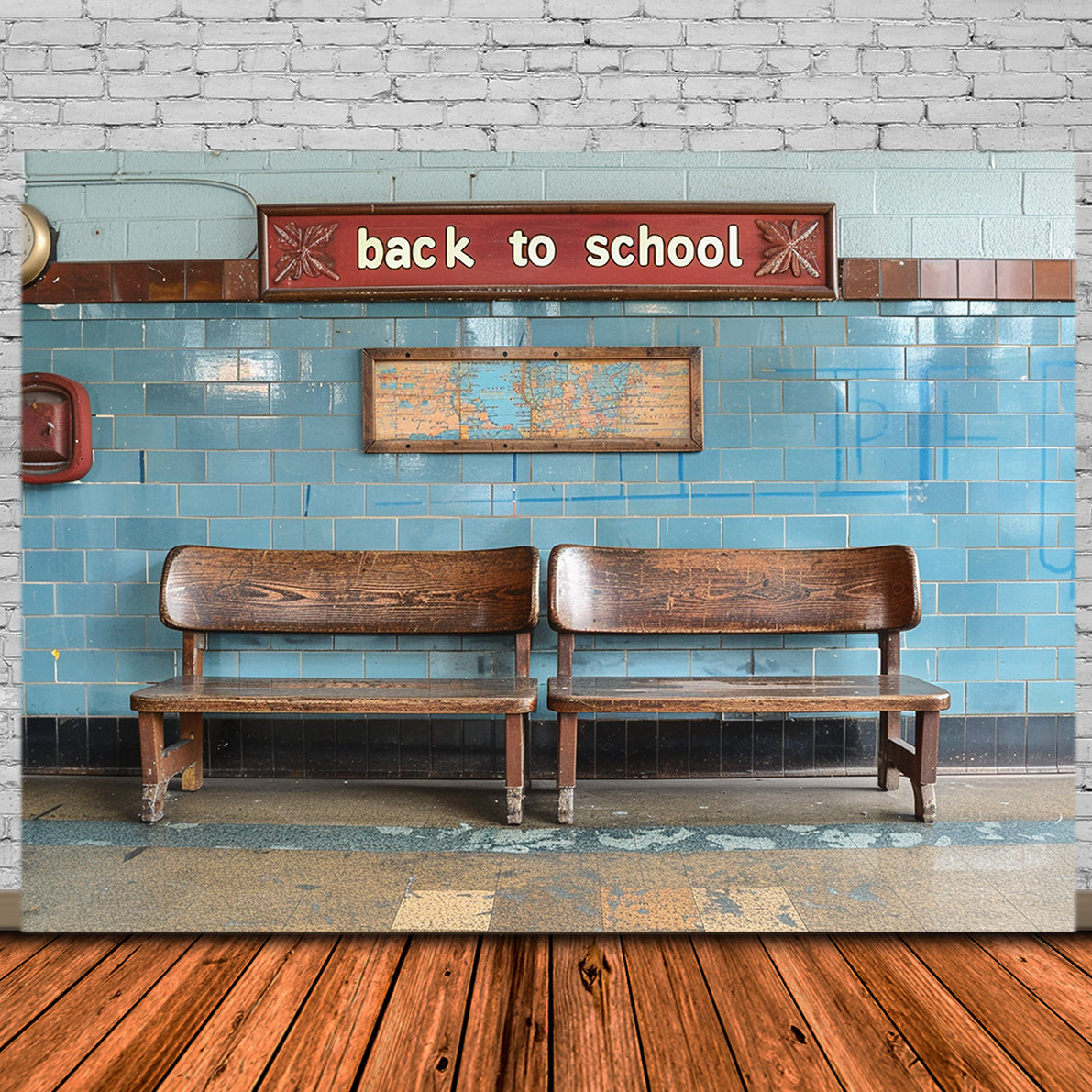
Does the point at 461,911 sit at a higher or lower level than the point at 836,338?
lower

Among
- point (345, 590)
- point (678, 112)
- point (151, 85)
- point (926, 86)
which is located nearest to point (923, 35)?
point (926, 86)

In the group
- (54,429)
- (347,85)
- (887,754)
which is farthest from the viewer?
(54,429)

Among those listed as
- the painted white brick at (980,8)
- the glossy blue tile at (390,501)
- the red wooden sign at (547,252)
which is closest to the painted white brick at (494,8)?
the red wooden sign at (547,252)

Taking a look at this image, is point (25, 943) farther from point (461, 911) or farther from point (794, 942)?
point (794, 942)

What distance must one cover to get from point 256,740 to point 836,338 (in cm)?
282

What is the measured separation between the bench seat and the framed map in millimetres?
975

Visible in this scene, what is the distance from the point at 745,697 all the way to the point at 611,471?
1066mm

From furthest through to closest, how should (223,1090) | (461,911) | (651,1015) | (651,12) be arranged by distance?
(651,12) → (461,911) → (651,1015) → (223,1090)

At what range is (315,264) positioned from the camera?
3070mm

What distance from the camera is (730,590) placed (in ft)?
9.82

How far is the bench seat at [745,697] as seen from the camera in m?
2.53

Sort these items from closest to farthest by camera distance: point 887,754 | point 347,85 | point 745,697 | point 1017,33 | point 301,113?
1. point 1017,33
2. point 347,85
3. point 301,113
4. point 745,697
5. point 887,754

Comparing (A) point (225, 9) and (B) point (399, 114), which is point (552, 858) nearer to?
(B) point (399, 114)

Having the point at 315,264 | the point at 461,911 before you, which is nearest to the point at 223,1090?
the point at 461,911
